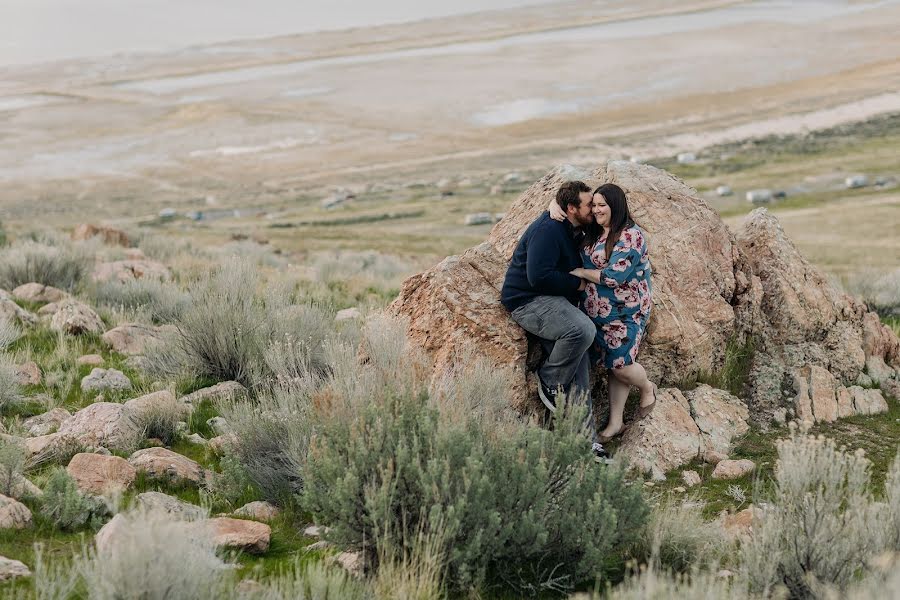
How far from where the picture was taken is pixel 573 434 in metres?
4.60

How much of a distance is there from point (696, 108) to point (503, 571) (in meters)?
75.1

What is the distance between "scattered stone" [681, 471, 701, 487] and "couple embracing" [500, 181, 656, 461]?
0.57 metres

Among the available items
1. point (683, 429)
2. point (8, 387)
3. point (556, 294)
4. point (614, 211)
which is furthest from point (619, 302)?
point (8, 387)

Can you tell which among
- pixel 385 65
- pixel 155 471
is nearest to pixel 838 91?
pixel 385 65

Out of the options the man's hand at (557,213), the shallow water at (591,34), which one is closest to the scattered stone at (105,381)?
Result: the man's hand at (557,213)

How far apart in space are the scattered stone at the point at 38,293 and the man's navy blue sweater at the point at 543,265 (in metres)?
6.55

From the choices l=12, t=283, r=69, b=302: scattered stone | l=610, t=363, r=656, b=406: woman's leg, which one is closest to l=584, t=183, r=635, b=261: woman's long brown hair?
l=610, t=363, r=656, b=406: woman's leg

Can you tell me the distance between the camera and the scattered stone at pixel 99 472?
5.12m

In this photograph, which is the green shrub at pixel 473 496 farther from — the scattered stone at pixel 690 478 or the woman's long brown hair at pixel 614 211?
the woman's long brown hair at pixel 614 211

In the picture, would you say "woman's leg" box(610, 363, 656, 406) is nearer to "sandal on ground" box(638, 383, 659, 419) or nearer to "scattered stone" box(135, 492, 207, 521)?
"sandal on ground" box(638, 383, 659, 419)

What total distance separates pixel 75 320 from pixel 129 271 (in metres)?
3.63

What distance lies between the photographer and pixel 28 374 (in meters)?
7.42

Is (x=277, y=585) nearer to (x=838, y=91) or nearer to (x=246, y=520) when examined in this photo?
(x=246, y=520)

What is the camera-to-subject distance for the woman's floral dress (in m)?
6.32
